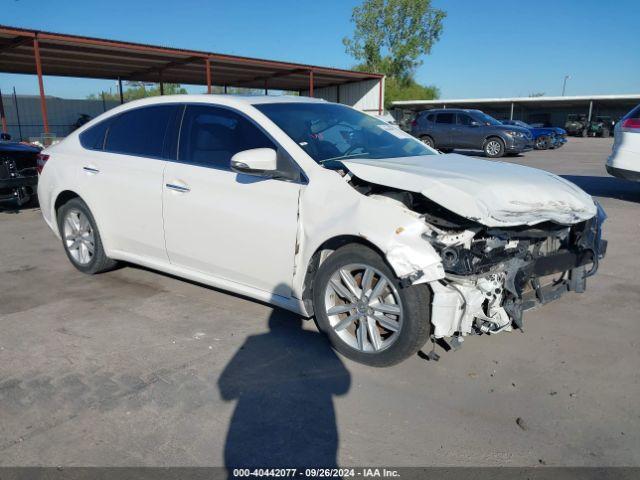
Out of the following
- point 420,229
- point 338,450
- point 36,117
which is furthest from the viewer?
point 36,117

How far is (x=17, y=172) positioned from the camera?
8211mm

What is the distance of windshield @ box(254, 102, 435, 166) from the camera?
147 inches

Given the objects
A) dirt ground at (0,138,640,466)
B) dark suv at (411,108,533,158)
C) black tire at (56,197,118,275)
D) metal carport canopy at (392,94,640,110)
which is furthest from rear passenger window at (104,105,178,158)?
metal carport canopy at (392,94,640,110)

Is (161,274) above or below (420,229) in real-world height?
below

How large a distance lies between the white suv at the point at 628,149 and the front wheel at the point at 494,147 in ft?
35.9

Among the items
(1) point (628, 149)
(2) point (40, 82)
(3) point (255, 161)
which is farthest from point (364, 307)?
(2) point (40, 82)

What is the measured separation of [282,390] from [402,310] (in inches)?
33.8

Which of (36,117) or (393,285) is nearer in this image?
(393,285)

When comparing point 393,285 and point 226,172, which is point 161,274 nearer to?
point 226,172

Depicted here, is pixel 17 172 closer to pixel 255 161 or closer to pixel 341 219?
pixel 255 161

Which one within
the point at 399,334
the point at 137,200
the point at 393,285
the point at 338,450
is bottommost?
the point at 338,450

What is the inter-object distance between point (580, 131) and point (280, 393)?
41.2 m

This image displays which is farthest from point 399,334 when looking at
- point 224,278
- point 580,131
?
point 580,131

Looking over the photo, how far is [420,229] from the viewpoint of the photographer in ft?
9.77
